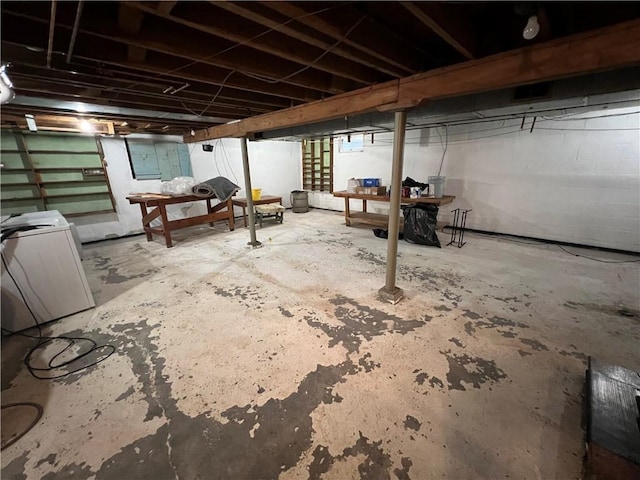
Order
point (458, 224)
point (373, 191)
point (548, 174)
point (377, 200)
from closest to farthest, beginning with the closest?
point (548, 174)
point (377, 200)
point (373, 191)
point (458, 224)

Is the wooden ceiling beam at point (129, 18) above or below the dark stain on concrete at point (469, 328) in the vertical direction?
above

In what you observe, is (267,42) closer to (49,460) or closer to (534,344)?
(49,460)

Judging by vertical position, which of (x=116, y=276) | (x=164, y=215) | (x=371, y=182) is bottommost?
(x=116, y=276)

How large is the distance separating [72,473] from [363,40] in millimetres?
2729

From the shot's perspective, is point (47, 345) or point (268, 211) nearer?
point (47, 345)

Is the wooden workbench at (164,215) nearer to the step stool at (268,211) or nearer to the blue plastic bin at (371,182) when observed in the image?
the step stool at (268,211)

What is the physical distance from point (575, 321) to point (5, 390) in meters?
4.37

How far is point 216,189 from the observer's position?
15.9 feet

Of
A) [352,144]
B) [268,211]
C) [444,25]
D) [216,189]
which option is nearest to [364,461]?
[444,25]

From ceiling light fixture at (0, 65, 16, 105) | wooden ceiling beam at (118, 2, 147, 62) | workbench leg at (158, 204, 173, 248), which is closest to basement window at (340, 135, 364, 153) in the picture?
workbench leg at (158, 204, 173, 248)

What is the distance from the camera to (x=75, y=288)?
2475 mm

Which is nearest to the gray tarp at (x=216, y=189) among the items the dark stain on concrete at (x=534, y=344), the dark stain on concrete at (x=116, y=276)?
the dark stain on concrete at (x=116, y=276)

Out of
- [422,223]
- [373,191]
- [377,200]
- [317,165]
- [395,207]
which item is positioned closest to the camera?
[395,207]

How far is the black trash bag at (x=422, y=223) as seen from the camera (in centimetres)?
423
